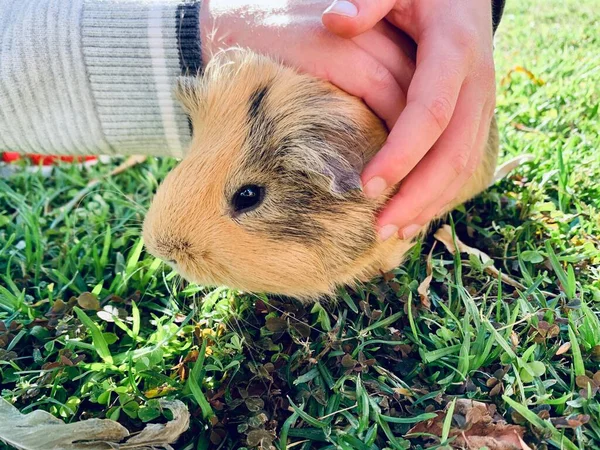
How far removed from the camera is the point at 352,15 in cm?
168

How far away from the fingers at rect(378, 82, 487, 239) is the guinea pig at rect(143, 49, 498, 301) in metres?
0.07

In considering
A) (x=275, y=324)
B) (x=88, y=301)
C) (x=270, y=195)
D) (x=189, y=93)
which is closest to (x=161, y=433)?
(x=275, y=324)

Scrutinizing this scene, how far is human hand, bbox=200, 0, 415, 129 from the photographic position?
1852 mm

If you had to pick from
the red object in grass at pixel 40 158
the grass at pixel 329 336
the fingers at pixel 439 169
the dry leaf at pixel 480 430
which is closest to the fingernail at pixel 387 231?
the fingers at pixel 439 169

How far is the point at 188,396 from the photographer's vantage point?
1709 mm

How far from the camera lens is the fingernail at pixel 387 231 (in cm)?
187

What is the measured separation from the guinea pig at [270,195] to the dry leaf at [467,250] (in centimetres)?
58

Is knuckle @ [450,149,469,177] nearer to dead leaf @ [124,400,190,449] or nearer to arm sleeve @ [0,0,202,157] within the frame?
arm sleeve @ [0,0,202,157]

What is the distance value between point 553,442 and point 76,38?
7.19ft

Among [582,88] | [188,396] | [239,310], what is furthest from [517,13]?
[188,396]

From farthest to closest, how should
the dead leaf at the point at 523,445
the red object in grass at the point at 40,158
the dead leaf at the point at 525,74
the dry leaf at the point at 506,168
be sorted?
the dead leaf at the point at 525,74 < the red object in grass at the point at 40,158 < the dry leaf at the point at 506,168 < the dead leaf at the point at 523,445

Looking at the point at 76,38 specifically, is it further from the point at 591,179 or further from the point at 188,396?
the point at 591,179

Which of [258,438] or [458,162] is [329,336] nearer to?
[258,438]

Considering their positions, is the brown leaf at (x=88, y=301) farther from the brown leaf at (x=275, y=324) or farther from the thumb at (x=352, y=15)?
the thumb at (x=352, y=15)
